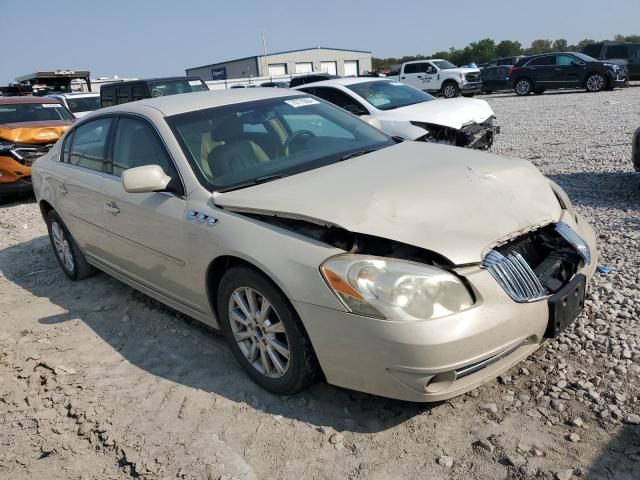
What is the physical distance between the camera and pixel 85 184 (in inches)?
171

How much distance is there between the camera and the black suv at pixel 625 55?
22.0 m

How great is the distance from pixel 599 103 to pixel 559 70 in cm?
604

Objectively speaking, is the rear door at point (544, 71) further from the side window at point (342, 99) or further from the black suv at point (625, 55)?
the side window at point (342, 99)

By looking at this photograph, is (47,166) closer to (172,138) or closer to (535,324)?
(172,138)

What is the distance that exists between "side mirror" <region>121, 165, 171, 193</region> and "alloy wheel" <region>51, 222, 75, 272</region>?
2234 mm

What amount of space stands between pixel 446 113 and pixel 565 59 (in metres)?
15.9

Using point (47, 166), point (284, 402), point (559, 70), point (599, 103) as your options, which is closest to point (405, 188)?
point (284, 402)

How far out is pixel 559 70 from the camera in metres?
21.6

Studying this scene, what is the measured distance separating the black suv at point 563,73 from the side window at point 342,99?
15545mm

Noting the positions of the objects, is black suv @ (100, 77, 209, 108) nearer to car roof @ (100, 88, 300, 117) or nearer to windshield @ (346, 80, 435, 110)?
windshield @ (346, 80, 435, 110)

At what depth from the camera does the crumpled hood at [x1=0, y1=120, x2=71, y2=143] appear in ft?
29.3

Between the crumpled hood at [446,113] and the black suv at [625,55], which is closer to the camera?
the crumpled hood at [446,113]

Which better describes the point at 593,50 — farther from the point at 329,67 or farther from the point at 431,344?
the point at 329,67

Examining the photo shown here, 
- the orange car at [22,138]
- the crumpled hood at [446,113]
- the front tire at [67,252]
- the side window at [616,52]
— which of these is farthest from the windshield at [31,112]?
the side window at [616,52]
